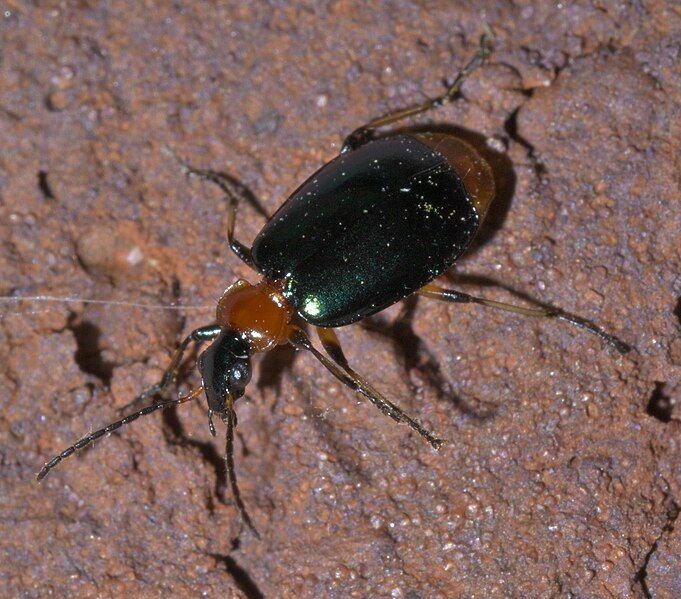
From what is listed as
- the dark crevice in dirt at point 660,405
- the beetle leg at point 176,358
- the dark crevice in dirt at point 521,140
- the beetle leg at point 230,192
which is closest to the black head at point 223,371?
the beetle leg at point 176,358

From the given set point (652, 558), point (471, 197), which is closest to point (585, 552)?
point (652, 558)

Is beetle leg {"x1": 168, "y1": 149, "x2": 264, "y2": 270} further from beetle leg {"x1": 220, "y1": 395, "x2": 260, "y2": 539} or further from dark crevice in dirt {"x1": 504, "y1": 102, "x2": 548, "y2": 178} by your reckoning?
dark crevice in dirt {"x1": 504, "y1": 102, "x2": 548, "y2": 178}

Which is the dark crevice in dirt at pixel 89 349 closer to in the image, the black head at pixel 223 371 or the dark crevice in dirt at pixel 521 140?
the black head at pixel 223 371

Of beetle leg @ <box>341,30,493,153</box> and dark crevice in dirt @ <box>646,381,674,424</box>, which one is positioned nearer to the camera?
dark crevice in dirt @ <box>646,381,674,424</box>

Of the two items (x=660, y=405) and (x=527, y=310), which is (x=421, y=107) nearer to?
(x=527, y=310)

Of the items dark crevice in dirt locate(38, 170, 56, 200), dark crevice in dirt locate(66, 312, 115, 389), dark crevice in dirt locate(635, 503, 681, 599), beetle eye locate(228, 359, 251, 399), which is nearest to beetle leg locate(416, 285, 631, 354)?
dark crevice in dirt locate(635, 503, 681, 599)
